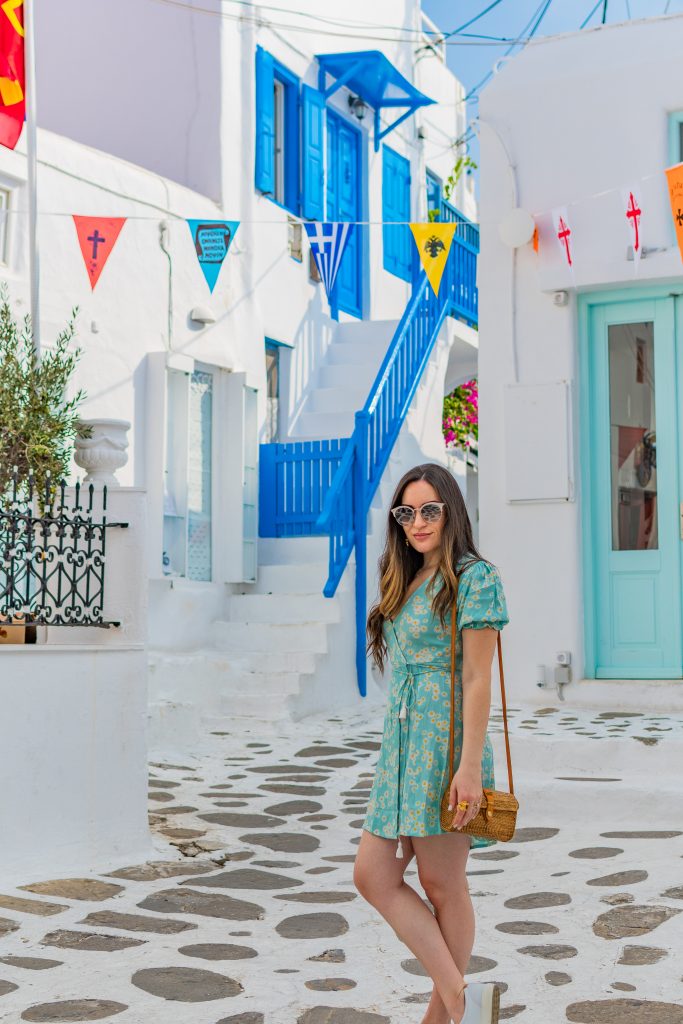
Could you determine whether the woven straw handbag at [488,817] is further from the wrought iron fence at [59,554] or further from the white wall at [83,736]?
the wrought iron fence at [59,554]

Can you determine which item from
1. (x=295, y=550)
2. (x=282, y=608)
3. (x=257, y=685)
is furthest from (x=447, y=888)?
(x=295, y=550)

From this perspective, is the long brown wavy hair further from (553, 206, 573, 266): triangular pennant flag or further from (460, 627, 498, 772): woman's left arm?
(553, 206, 573, 266): triangular pennant flag

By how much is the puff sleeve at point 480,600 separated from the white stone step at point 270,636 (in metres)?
7.21

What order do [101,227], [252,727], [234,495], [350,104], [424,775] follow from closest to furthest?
[424,775]
[101,227]
[252,727]
[234,495]
[350,104]

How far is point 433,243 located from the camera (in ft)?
32.2

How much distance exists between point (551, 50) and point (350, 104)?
565 centimetres

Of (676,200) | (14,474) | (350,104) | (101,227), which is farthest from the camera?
(350,104)

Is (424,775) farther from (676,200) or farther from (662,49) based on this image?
(662,49)

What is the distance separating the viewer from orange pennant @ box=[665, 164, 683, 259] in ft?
27.4

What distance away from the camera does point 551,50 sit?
9.45m

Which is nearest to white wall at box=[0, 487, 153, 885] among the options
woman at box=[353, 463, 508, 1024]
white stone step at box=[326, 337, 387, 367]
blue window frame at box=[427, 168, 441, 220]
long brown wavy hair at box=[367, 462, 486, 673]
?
long brown wavy hair at box=[367, 462, 486, 673]

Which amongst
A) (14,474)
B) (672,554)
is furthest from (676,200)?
(14,474)

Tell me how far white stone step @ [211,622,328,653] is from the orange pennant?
4.17 metres

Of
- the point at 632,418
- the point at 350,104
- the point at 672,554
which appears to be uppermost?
the point at 350,104
